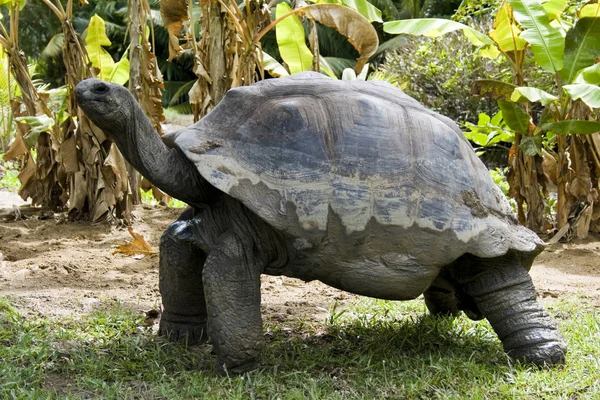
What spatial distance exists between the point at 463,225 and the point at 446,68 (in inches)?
395

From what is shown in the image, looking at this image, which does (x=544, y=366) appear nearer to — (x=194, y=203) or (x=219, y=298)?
(x=219, y=298)

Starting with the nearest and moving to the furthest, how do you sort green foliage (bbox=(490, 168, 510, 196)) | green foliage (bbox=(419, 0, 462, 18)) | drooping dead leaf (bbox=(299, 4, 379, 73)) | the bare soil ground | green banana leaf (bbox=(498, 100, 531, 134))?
the bare soil ground → drooping dead leaf (bbox=(299, 4, 379, 73)) → green banana leaf (bbox=(498, 100, 531, 134)) → green foliage (bbox=(490, 168, 510, 196)) → green foliage (bbox=(419, 0, 462, 18))

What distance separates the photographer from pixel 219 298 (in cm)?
364

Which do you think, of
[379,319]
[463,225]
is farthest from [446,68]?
[463,225]

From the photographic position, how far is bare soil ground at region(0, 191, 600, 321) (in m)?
5.07

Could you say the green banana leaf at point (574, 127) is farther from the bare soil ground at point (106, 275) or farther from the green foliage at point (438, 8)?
the green foliage at point (438, 8)

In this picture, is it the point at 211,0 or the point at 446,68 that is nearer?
the point at 211,0

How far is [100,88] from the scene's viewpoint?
11.3ft

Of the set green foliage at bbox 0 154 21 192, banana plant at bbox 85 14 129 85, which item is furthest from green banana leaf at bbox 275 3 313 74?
green foliage at bbox 0 154 21 192

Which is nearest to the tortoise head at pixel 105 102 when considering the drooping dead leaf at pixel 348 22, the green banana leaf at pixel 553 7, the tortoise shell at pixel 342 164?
the tortoise shell at pixel 342 164

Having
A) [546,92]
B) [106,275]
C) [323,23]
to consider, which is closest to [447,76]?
[546,92]

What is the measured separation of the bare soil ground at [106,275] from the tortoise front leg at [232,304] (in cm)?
121

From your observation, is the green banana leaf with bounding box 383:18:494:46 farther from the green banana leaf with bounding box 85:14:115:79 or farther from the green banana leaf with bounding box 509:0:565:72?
the green banana leaf with bounding box 85:14:115:79

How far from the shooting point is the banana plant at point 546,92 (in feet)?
21.7
